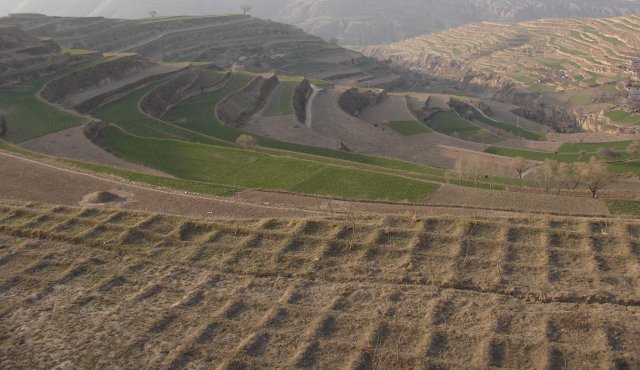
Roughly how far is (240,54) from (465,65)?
9563 centimetres

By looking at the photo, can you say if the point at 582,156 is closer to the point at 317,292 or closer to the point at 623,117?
the point at 623,117

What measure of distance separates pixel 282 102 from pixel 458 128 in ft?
99.8

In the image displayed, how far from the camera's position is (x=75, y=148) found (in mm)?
37531

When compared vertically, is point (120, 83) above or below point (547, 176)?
above

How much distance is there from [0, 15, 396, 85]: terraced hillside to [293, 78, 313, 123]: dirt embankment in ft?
87.7

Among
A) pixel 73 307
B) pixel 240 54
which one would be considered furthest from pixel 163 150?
pixel 240 54

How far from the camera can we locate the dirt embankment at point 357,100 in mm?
81194

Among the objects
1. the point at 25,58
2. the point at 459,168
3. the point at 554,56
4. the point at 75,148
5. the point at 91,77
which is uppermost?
the point at 554,56

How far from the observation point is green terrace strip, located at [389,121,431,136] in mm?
70688

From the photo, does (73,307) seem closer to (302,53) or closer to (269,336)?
(269,336)

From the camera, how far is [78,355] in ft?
Result: 40.7

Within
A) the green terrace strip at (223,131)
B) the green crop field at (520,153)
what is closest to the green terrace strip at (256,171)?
the green terrace strip at (223,131)

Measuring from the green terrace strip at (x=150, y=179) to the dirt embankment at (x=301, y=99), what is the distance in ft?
119

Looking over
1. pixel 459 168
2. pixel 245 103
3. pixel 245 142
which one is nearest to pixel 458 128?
pixel 459 168
